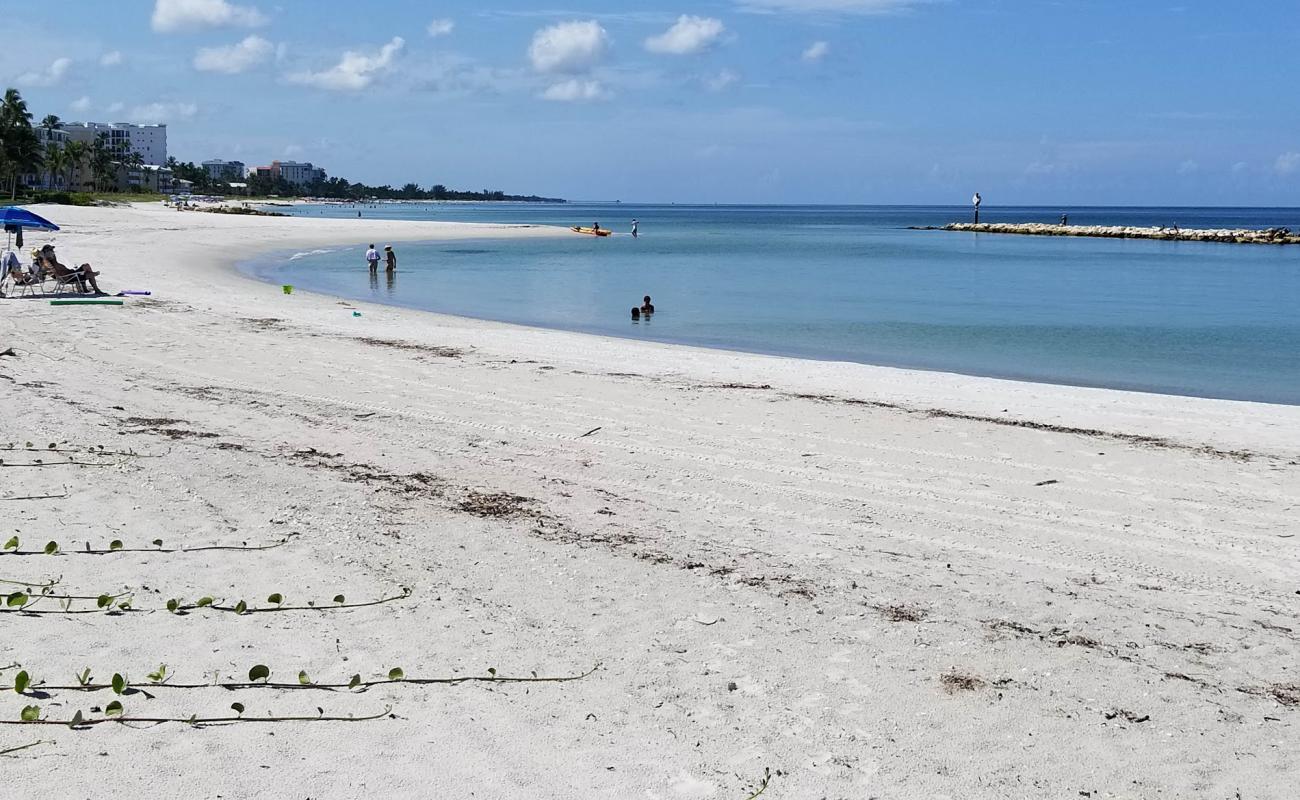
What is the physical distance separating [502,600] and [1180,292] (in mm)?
38464

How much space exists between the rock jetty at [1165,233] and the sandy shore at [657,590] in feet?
266

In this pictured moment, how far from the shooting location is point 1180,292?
125ft

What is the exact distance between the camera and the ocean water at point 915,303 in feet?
64.9

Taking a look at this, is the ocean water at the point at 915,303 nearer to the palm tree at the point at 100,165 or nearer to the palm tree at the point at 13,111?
the palm tree at the point at 13,111

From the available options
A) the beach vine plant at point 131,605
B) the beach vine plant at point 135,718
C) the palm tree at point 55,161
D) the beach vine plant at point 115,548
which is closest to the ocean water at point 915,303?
the beach vine plant at point 115,548

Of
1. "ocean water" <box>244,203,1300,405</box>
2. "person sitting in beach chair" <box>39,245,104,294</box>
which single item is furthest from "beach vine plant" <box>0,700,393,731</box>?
"person sitting in beach chair" <box>39,245,104,294</box>

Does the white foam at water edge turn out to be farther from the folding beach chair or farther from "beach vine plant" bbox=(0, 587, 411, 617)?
"beach vine plant" bbox=(0, 587, 411, 617)

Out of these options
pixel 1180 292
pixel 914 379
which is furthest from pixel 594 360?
pixel 1180 292

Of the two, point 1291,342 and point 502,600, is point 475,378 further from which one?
point 1291,342

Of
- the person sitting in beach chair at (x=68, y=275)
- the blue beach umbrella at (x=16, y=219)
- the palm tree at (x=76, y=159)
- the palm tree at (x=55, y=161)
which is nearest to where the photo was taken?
the person sitting in beach chair at (x=68, y=275)

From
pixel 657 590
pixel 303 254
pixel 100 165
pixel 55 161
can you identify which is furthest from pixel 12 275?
pixel 100 165

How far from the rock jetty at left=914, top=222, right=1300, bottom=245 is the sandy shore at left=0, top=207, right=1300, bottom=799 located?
81.0m

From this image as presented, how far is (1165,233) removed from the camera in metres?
89.9

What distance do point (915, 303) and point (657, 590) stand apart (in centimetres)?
2725
